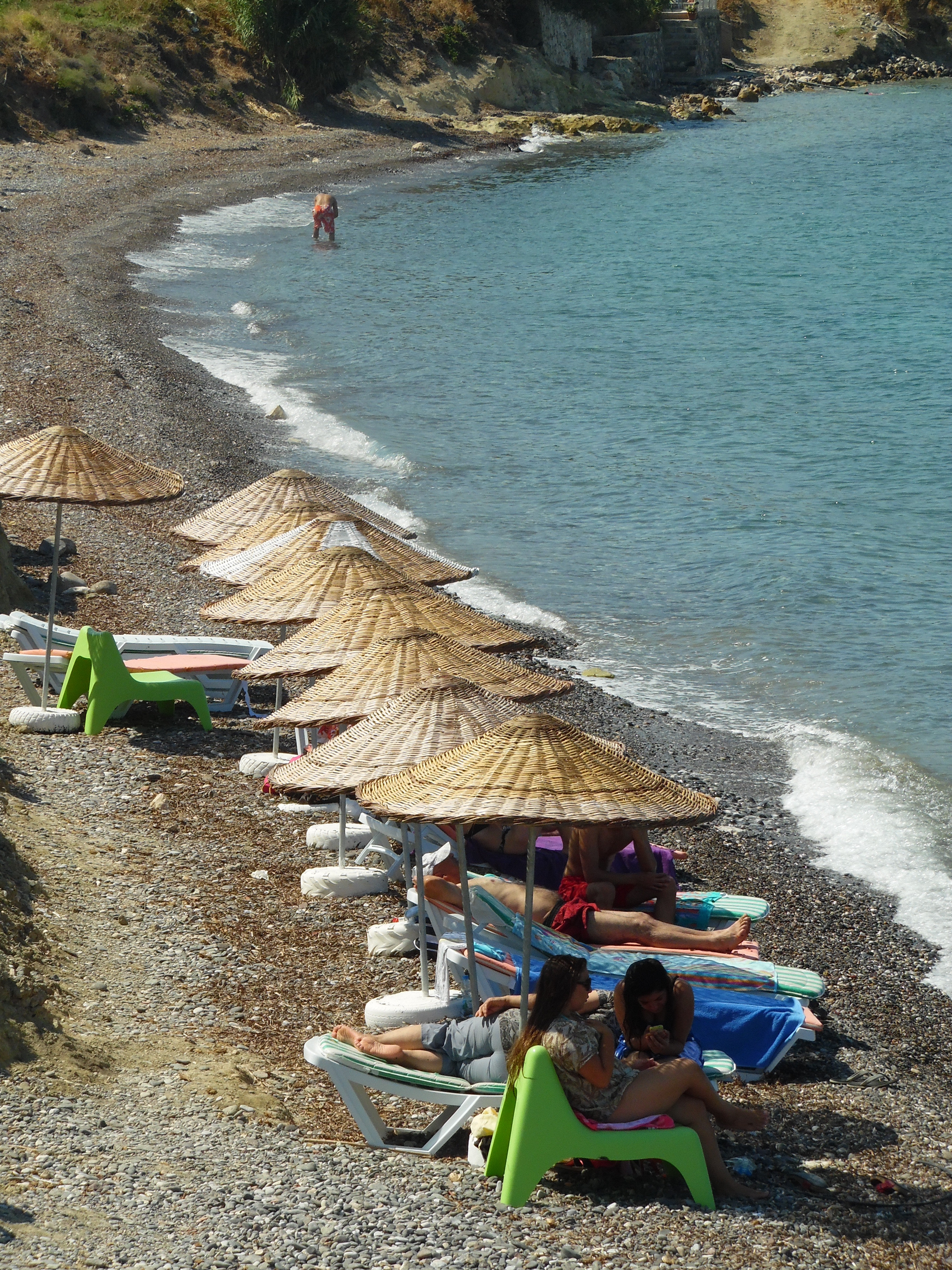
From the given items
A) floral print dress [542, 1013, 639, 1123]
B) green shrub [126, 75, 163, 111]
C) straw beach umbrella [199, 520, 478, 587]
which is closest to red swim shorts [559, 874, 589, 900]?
floral print dress [542, 1013, 639, 1123]

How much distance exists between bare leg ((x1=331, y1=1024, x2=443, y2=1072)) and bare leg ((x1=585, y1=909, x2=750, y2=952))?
5.48ft

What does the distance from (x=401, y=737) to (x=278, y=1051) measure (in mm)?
1571

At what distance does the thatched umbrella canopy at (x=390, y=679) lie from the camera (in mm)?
7500

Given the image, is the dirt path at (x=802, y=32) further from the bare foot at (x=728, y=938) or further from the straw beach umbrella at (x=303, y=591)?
the bare foot at (x=728, y=938)

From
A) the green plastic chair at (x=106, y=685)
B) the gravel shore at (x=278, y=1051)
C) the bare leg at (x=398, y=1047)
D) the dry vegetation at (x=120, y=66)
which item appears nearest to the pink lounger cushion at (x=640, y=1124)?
the gravel shore at (x=278, y=1051)

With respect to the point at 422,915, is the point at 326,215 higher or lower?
higher

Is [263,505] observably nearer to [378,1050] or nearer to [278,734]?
[278,734]

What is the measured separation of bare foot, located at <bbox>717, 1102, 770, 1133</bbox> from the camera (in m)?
5.64

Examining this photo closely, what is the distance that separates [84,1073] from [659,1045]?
93.5 inches

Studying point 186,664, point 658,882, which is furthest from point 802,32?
point 658,882

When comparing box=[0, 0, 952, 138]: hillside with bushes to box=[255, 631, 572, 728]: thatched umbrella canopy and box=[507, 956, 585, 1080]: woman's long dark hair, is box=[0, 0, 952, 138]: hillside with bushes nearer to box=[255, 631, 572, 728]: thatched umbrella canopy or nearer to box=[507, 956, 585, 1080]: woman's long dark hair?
box=[255, 631, 572, 728]: thatched umbrella canopy

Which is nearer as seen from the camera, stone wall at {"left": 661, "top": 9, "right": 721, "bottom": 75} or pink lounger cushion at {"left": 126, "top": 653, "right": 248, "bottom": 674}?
pink lounger cushion at {"left": 126, "top": 653, "right": 248, "bottom": 674}

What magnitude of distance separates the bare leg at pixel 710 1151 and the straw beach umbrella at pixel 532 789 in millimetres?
704

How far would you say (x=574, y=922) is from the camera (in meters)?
7.35
